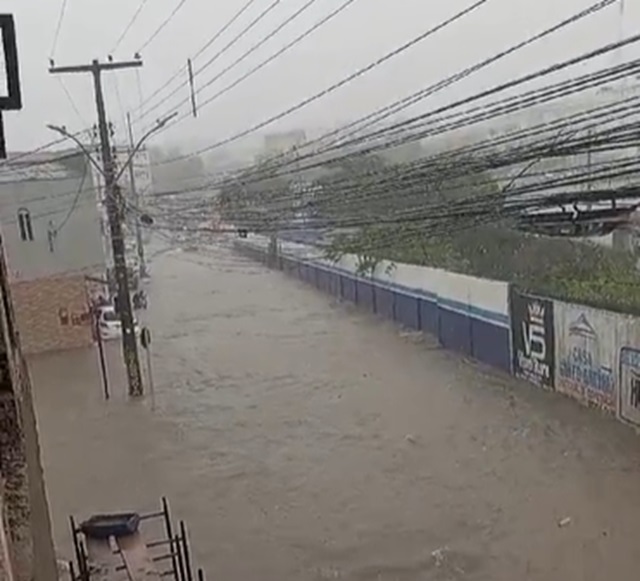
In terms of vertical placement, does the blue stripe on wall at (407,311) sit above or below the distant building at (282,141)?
below

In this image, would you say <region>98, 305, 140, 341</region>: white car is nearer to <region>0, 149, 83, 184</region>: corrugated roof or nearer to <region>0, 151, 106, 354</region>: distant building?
<region>0, 151, 106, 354</region>: distant building

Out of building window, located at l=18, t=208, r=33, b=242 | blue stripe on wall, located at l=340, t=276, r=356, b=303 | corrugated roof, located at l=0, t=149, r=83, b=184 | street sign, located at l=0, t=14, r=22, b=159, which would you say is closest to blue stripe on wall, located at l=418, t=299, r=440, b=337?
blue stripe on wall, located at l=340, t=276, r=356, b=303

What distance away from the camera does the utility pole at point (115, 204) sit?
10.1 metres

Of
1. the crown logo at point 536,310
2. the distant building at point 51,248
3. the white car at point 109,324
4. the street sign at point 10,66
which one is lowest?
the white car at point 109,324

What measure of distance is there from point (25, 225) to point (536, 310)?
8.31m

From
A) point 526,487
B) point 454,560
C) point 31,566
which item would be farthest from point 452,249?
point 31,566

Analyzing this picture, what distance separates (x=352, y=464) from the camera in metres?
7.84

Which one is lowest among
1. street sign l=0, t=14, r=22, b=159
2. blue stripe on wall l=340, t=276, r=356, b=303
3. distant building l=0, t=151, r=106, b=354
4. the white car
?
blue stripe on wall l=340, t=276, r=356, b=303

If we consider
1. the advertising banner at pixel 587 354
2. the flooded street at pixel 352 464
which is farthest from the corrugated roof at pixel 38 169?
the advertising banner at pixel 587 354

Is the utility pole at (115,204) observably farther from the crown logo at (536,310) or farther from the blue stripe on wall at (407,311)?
the blue stripe on wall at (407,311)

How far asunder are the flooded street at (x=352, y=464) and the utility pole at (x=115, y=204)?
0.76 m

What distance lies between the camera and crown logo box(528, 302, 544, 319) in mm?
9859

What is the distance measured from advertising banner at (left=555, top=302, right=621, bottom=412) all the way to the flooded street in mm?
232

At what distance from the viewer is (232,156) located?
50.7ft
